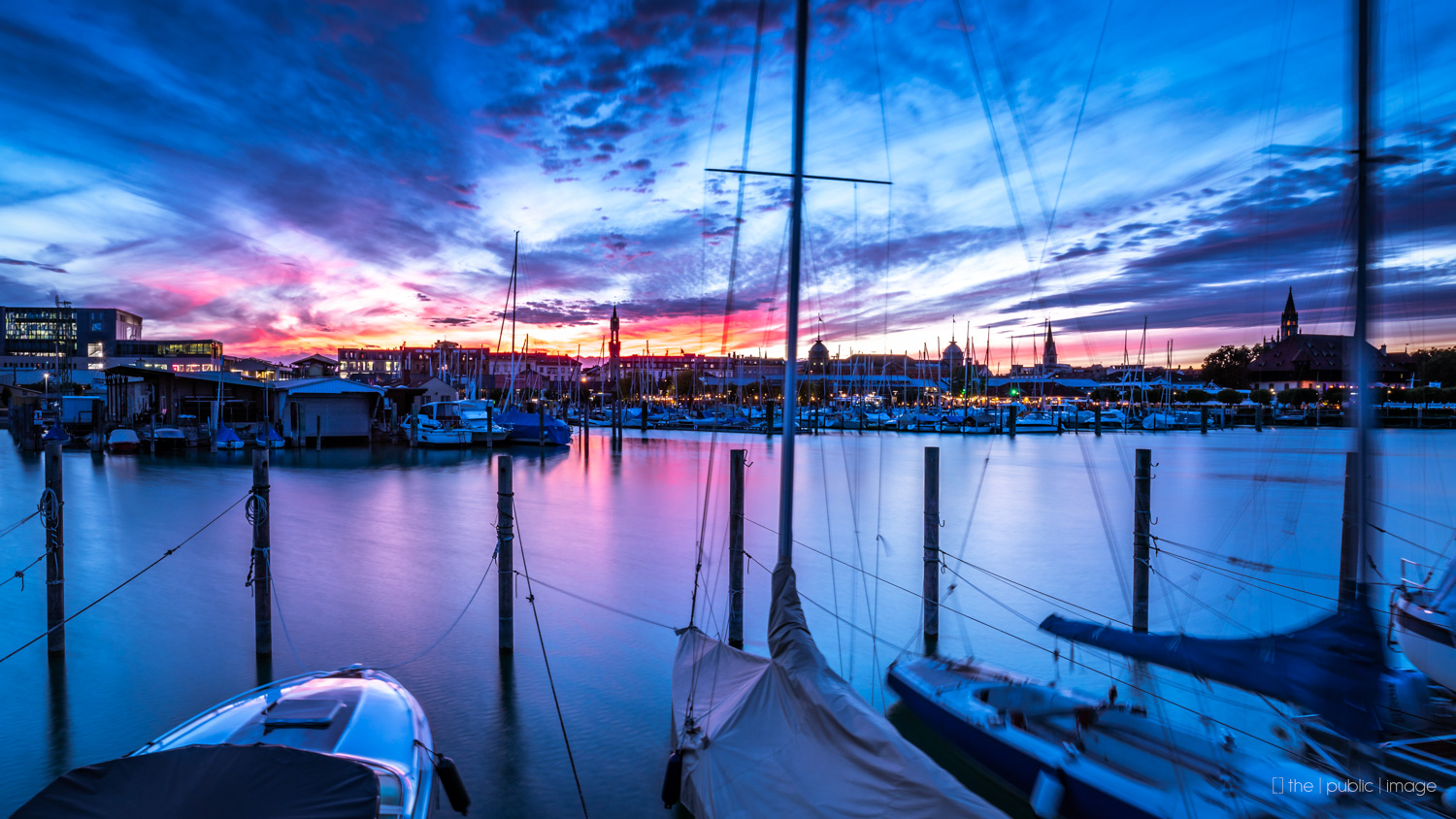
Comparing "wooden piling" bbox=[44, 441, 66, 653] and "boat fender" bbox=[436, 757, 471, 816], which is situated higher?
"wooden piling" bbox=[44, 441, 66, 653]

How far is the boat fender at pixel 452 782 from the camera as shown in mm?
4305

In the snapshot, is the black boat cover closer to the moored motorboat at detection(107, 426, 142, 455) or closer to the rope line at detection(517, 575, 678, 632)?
the rope line at detection(517, 575, 678, 632)

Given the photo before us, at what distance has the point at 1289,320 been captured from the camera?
611 centimetres

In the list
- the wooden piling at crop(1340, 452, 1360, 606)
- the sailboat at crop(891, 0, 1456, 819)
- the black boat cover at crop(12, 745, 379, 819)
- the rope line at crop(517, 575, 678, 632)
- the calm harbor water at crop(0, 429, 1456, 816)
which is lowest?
the rope line at crop(517, 575, 678, 632)

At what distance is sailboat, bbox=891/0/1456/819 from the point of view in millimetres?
3971

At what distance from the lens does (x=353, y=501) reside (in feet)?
70.2

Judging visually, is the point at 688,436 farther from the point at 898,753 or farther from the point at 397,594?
the point at 898,753

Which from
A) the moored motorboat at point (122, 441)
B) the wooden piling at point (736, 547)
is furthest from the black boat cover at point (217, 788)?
the moored motorboat at point (122, 441)

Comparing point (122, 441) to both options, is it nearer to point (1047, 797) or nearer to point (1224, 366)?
point (1047, 797)

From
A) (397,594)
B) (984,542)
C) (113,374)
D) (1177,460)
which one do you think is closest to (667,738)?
(397,594)

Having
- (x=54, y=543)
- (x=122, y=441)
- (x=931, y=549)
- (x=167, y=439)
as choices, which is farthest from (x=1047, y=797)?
(x=122, y=441)

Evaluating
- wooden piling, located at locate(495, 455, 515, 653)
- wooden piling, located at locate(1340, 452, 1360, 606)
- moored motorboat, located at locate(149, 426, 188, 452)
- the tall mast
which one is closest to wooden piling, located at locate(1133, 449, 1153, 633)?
wooden piling, located at locate(1340, 452, 1360, 606)

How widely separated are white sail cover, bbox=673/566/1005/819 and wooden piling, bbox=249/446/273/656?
4951 mm

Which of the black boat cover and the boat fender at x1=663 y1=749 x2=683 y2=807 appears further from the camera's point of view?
the boat fender at x1=663 y1=749 x2=683 y2=807
